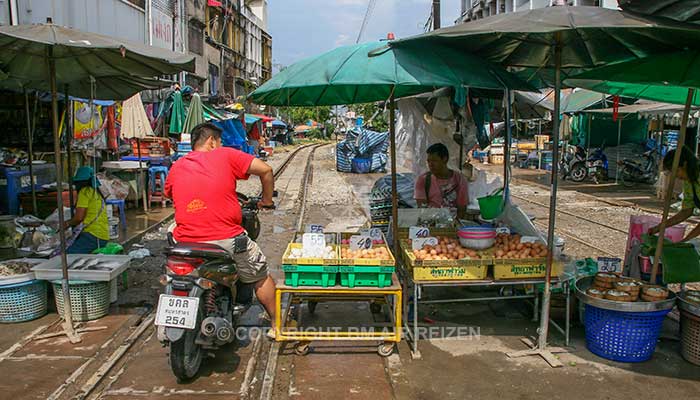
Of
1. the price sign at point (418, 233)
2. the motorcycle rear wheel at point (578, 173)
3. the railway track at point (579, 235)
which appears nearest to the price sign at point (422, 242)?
the price sign at point (418, 233)

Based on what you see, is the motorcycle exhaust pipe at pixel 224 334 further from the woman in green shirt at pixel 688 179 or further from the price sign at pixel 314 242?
the woman in green shirt at pixel 688 179

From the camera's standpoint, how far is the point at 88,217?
665cm

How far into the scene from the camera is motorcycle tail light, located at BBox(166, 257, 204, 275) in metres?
4.38

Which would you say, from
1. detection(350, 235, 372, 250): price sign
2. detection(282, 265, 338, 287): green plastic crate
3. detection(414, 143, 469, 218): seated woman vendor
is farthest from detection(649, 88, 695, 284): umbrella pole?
detection(282, 265, 338, 287): green plastic crate

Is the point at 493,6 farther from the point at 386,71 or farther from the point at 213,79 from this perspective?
the point at 386,71

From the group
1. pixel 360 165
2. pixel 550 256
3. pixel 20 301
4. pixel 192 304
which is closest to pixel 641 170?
pixel 360 165

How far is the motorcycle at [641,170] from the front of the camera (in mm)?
20125

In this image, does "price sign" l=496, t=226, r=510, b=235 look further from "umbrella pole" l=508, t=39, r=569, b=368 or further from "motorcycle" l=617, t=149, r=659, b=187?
A: "motorcycle" l=617, t=149, r=659, b=187

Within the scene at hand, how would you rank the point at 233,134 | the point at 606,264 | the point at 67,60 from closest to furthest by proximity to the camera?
1. the point at 606,264
2. the point at 67,60
3. the point at 233,134

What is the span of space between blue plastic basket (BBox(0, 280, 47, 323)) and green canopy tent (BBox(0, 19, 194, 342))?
0.52 m

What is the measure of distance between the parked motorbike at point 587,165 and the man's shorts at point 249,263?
19.9 metres

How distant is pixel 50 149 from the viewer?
11.2 meters

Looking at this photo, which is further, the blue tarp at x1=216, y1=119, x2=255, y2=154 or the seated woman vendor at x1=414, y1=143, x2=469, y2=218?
the blue tarp at x1=216, y1=119, x2=255, y2=154

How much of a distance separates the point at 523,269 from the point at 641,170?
18046mm
